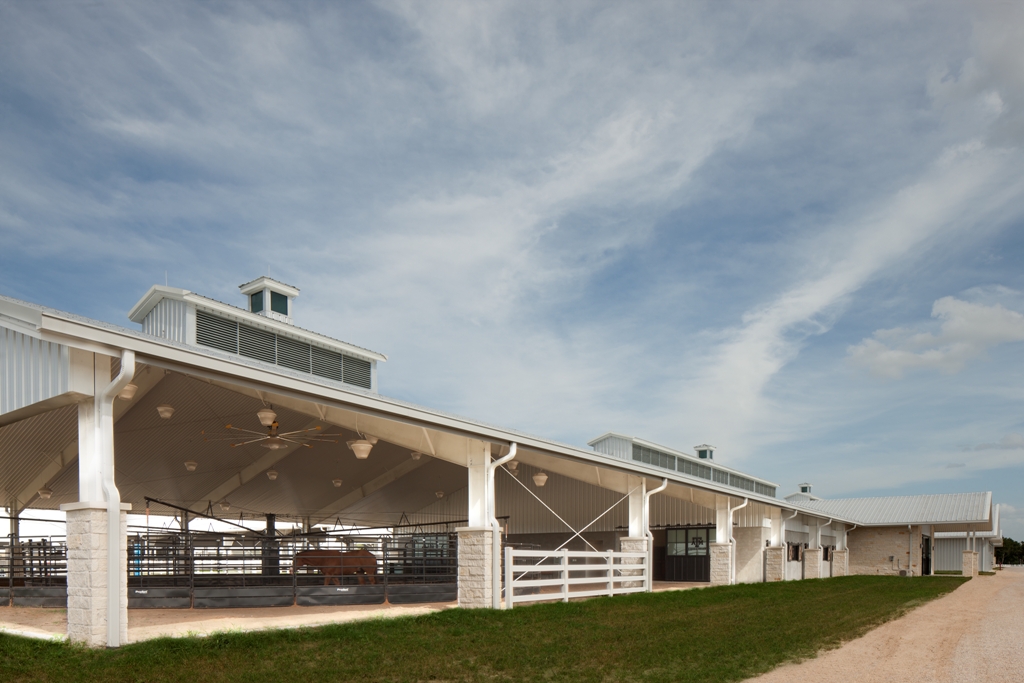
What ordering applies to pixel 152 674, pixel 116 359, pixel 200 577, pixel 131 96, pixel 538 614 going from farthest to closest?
1. pixel 131 96
2. pixel 200 577
3. pixel 538 614
4. pixel 116 359
5. pixel 152 674

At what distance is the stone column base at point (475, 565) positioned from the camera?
533 inches

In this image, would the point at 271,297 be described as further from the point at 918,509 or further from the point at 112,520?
the point at 918,509

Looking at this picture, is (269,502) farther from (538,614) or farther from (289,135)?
(538,614)

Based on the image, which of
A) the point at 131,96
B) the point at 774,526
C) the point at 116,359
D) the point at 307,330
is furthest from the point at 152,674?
the point at 774,526

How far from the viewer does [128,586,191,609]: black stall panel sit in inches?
505

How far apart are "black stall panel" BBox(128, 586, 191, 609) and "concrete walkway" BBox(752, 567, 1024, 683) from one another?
29.3 feet

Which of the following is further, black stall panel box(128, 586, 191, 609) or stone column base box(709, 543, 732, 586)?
stone column base box(709, 543, 732, 586)

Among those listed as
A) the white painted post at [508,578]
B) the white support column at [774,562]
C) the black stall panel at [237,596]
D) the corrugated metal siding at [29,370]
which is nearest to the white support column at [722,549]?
the white support column at [774,562]

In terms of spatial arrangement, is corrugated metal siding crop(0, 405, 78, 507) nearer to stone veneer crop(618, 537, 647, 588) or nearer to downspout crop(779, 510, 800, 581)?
stone veneer crop(618, 537, 647, 588)

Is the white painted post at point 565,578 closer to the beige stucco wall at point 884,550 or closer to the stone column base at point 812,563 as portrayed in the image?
the stone column base at point 812,563

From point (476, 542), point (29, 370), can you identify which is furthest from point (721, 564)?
point (29, 370)

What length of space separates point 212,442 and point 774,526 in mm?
20561

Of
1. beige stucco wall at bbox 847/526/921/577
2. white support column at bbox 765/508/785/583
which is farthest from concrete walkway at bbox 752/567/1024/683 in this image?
beige stucco wall at bbox 847/526/921/577

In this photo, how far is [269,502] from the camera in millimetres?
23391
